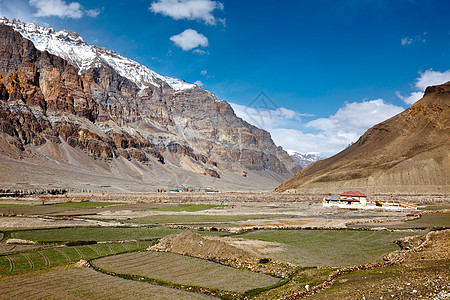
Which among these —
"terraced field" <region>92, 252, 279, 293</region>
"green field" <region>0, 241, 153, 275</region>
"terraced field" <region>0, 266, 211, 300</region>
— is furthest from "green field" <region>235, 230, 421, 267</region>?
"green field" <region>0, 241, 153, 275</region>

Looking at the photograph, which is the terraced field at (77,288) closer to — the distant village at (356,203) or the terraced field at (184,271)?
the terraced field at (184,271)

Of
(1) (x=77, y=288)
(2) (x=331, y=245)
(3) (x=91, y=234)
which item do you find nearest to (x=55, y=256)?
(1) (x=77, y=288)

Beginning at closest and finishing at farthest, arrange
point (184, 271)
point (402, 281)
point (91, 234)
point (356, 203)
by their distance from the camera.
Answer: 1. point (402, 281)
2. point (184, 271)
3. point (91, 234)
4. point (356, 203)

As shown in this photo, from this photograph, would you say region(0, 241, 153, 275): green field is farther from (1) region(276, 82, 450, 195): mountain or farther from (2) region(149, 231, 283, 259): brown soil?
(1) region(276, 82, 450, 195): mountain

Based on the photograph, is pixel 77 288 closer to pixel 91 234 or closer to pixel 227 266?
pixel 227 266

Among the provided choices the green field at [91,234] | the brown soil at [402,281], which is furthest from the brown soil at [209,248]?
the brown soil at [402,281]
